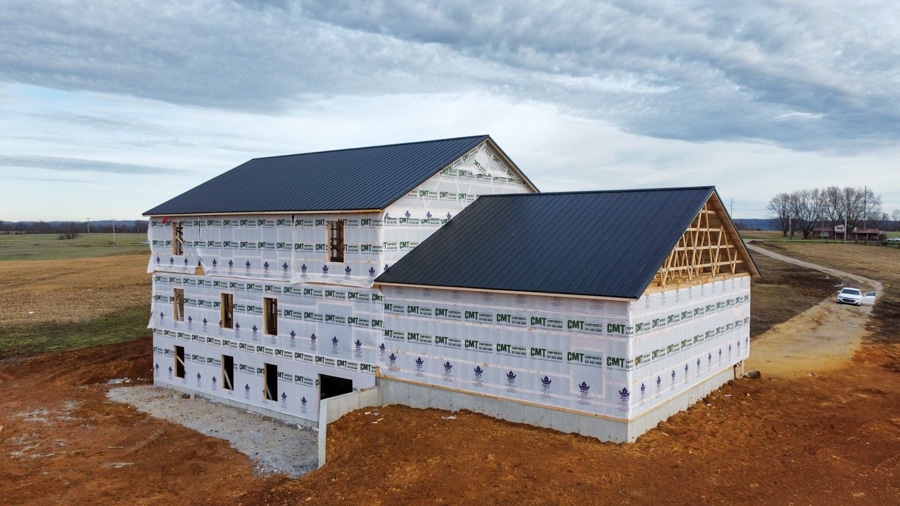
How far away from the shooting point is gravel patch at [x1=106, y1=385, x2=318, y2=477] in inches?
684

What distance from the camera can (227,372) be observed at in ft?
78.6

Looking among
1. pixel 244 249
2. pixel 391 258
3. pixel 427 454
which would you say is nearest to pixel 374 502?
pixel 427 454

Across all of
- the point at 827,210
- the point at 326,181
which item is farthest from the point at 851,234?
the point at 326,181

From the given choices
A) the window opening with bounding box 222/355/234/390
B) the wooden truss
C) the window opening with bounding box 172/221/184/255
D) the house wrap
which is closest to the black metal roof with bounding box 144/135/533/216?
the house wrap

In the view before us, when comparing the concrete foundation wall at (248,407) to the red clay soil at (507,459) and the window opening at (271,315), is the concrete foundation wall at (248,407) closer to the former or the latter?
the red clay soil at (507,459)

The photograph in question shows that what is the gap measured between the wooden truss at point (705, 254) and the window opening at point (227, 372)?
55.1 ft

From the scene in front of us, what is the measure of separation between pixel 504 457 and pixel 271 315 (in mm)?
12577

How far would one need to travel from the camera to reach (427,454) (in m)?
13.4

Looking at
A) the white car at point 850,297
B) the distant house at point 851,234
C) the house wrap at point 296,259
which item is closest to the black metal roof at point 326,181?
the house wrap at point 296,259

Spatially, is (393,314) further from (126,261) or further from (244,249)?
(126,261)

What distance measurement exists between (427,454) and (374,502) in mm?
2113

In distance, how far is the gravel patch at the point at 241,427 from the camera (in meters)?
17.4

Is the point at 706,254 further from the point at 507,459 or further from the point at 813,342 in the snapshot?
the point at 813,342

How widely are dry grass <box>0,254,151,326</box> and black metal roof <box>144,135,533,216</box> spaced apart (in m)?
22.2
